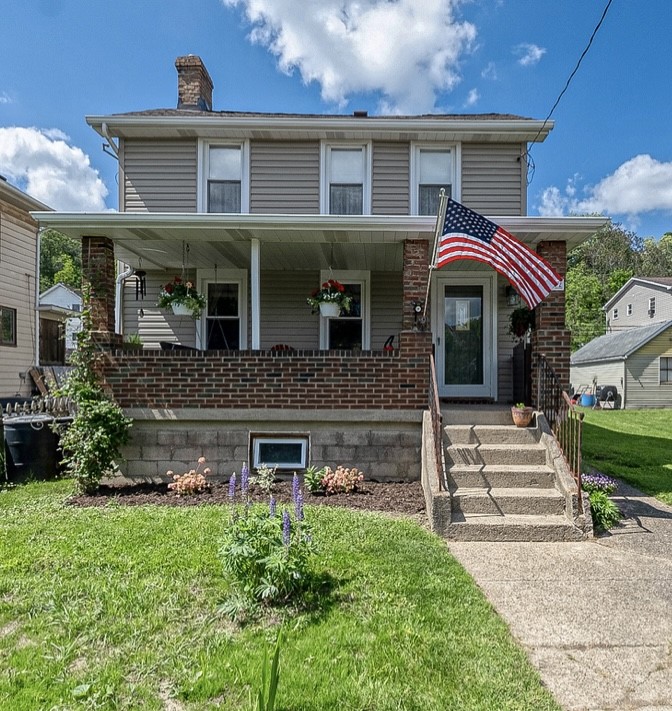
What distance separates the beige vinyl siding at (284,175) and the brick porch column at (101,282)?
2831 millimetres

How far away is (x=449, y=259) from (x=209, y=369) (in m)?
3.37

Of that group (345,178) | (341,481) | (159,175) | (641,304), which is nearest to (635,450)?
(341,481)

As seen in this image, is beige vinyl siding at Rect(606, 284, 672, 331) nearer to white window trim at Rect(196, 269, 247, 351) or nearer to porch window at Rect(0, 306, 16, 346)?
white window trim at Rect(196, 269, 247, 351)

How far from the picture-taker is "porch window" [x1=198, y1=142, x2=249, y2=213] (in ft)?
27.2

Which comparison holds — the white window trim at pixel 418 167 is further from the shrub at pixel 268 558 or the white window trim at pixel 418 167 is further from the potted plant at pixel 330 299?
the shrub at pixel 268 558

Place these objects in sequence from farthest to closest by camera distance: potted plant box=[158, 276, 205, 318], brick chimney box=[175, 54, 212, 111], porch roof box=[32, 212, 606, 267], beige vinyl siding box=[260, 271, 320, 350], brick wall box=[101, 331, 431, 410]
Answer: brick chimney box=[175, 54, 212, 111], beige vinyl siding box=[260, 271, 320, 350], potted plant box=[158, 276, 205, 318], brick wall box=[101, 331, 431, 410], porch roof box=[32, 212, 606, 267]

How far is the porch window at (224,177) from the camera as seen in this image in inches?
326

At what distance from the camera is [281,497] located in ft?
17.7

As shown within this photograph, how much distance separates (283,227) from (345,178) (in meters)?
2.69

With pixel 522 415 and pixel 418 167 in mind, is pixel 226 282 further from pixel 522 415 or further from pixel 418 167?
pixel 522 415

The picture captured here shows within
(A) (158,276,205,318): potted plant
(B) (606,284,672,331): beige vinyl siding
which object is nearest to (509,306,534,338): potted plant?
(A) (158,276,205,318): potted plant

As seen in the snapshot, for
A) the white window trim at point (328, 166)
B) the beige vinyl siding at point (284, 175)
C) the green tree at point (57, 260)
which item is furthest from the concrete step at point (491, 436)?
the green tree at point (57, 260)

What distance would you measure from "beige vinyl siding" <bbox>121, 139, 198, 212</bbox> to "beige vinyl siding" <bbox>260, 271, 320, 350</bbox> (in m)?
1.94

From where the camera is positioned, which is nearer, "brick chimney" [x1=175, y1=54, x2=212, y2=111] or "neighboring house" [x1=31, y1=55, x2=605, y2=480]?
"neighboring house" [x1=31, y1=55, x2=605, y2=480]
